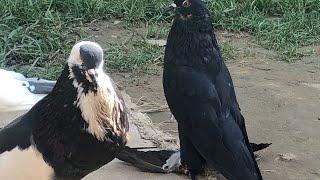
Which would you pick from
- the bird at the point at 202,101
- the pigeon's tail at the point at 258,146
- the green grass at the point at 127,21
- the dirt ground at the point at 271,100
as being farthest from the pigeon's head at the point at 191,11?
the green grass at the point at 127,21

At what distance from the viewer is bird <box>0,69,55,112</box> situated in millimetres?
4641

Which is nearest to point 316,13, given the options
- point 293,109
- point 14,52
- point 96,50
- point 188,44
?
point 293,109

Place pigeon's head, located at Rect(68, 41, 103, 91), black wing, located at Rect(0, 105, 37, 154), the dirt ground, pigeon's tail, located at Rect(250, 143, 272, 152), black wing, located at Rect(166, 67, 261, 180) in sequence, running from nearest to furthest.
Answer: pigeon's head, located at Rect(68, 41, 103, 91), black wing, located at Rect(0, 105, 37, 154), black wing, located at Rect(166, 67, 261, 180), pigeon's tail, located at Rect(250, 143, 272, 152), the dirt ground

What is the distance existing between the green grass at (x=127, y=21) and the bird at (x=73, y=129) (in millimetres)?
2660

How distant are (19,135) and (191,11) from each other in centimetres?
151

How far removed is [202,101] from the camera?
430 cm

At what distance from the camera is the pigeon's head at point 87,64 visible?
3166mm

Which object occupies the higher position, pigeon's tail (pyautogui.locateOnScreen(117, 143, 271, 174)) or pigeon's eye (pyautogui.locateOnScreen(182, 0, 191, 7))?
pigeon's eye (pyautogui.locateOnScreen(182, 0, 191, 7))

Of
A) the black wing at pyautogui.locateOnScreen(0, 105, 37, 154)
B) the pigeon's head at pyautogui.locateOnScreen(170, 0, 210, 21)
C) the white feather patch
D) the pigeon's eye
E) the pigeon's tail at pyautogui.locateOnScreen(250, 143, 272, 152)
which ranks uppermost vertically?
the pigeon's eye

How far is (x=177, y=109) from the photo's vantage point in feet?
14.4

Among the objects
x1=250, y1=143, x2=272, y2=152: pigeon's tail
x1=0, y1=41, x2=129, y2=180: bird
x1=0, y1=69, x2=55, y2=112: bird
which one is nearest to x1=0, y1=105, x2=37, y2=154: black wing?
x1=0, y1=41, x2=129, y2=180: bird

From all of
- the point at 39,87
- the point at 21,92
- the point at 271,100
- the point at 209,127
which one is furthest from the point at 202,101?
the point at 271,100

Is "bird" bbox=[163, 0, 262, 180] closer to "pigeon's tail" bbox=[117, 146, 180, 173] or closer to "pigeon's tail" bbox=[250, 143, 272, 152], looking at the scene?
"pigeon's tail" bbox=[117, 146, 180, 173]

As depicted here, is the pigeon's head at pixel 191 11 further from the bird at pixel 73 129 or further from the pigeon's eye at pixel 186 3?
the bird at pixel 73 129
